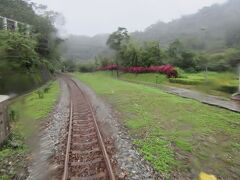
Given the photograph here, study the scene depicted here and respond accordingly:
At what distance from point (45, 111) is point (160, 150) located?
924cm

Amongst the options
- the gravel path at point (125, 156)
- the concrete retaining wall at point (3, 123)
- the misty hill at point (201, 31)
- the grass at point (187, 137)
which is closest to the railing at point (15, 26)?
the misty hill at point (201, 31)

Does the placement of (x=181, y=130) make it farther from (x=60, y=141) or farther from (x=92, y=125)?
(x=60, y=141)

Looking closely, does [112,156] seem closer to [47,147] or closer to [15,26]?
[47,147]

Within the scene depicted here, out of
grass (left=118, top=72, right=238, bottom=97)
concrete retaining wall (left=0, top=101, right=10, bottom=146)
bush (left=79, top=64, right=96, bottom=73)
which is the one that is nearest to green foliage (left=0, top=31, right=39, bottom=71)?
concrete retaining wall (left=0, top=101, right=10, bottom=146)

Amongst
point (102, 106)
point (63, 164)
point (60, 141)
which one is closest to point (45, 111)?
point (102, 106)

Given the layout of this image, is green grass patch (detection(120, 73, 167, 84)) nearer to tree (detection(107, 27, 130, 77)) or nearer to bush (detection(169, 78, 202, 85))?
bush (detection(169, 78, 202, 85))

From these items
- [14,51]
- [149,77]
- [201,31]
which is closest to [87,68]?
[201,31]

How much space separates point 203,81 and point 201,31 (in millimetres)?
50741

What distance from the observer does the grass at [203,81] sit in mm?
11922

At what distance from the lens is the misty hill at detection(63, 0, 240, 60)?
46603mm

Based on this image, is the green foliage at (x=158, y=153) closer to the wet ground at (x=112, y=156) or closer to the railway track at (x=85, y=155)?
the wet ground at (x=112, y=156)

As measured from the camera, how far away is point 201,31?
207 ft

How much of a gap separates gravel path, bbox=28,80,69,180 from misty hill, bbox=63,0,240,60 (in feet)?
64.0

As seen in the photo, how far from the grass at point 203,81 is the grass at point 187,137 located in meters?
1.59
